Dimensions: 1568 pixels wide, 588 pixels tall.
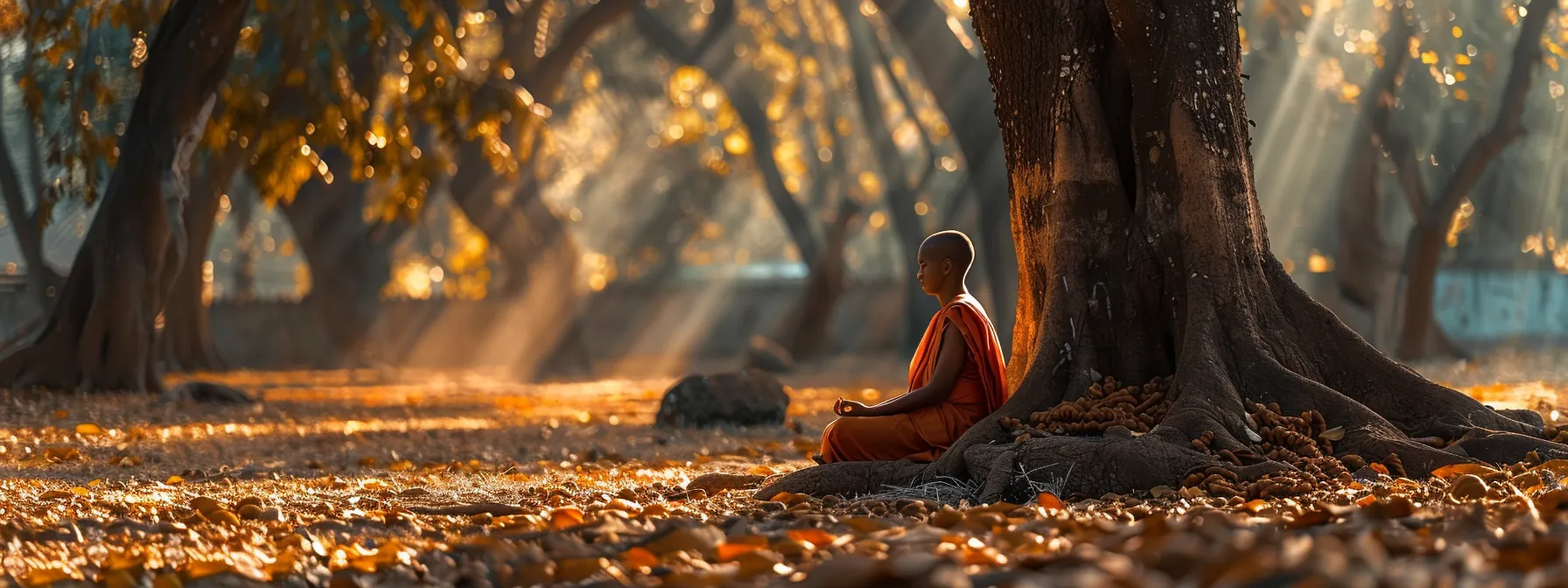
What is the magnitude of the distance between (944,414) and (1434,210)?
14.1 m

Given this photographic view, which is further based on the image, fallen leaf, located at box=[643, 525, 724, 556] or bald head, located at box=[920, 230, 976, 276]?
bald head, located at box=[920, 230, 976, 276]

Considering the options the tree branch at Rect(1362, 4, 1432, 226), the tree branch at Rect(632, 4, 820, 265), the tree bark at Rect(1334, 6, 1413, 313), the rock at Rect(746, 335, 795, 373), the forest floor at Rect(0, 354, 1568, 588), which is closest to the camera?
the forest floor at Rect(0, 354, 1568, 588)

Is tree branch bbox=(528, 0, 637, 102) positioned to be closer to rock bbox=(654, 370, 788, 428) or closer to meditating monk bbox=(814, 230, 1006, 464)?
rock bbox=(654, 370, 788, 428)

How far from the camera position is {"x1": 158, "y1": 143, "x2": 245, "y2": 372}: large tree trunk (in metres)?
16.6

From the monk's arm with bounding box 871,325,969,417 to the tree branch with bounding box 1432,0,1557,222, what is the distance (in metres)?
13.1

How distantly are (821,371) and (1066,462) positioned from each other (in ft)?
50.7

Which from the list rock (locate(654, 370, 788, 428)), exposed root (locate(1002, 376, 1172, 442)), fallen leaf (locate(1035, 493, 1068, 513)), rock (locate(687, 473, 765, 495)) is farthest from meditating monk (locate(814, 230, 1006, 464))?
rock (locate(654, 370, 788, 428))

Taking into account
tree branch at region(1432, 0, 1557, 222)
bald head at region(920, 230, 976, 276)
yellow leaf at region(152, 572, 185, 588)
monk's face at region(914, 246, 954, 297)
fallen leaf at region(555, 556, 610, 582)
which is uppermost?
tree branch at region(1432, 0, 1557, 222)

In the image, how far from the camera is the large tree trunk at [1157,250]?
5.52m

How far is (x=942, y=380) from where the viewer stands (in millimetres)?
5582

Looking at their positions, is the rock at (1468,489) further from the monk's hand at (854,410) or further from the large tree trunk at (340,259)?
the large tree trunk at (340,259)

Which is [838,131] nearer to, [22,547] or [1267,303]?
[1267,303]

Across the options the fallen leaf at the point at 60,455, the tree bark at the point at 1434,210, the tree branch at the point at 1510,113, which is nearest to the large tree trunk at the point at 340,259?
the fallen leaf at the point at 60,455

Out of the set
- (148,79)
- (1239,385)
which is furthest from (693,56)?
(1239,385)
